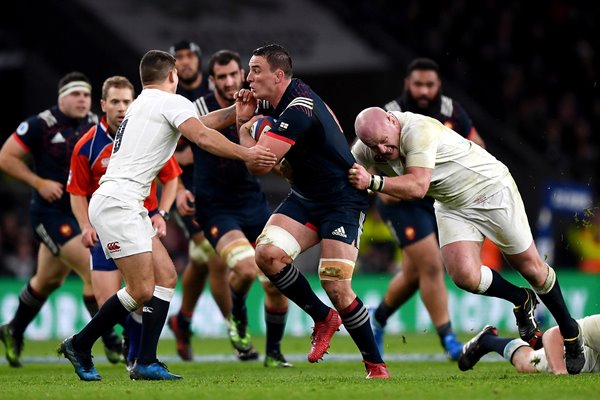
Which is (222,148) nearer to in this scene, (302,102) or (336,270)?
(302,102)

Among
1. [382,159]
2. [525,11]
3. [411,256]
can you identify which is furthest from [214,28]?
[382,159]

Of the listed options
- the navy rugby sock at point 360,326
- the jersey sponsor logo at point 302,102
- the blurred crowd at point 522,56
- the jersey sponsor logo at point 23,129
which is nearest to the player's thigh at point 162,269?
the navy rugby sock at point 360,326

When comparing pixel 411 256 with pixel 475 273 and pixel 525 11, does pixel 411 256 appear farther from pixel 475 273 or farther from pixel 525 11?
pixel 525 11

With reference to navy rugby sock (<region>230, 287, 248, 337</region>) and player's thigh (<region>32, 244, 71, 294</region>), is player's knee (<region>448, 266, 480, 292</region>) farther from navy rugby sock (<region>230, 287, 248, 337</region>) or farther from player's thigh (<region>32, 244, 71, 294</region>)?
player's thigh (<region>32, 244, 71, 294</region>)

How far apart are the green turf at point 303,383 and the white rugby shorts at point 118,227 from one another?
98 centimetres

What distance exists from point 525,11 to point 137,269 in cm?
1901

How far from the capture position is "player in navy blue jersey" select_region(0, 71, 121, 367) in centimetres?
1151

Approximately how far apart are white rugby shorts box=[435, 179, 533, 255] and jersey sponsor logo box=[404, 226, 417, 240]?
2541 mm

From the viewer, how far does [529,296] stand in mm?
9297

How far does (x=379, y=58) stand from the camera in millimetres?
23469

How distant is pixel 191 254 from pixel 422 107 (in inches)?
113

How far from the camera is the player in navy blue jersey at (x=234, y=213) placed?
36.1 feet

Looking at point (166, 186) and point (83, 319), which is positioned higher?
point (166, 186)

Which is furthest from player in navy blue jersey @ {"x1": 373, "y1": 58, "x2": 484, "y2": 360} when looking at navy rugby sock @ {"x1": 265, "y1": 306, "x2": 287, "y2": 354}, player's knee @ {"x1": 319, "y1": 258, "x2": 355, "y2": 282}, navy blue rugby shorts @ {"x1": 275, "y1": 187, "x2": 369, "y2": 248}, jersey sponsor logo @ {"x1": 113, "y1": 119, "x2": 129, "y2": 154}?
jersey sponsor logo @ {"x1": 113, "y1": 119, "x2": 129, "y2": 154}
